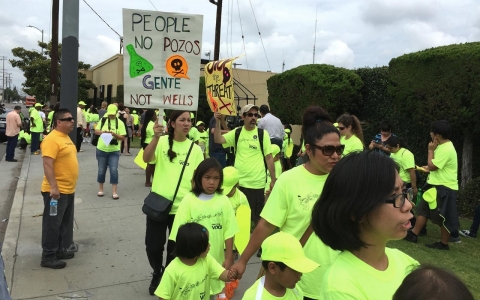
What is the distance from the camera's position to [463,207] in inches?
338

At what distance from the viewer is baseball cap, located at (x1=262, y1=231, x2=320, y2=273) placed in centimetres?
226

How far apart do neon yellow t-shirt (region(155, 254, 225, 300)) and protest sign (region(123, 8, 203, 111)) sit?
179 cm

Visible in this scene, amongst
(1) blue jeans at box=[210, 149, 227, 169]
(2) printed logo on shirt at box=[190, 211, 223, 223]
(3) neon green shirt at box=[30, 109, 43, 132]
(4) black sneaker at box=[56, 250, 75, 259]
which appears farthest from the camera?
(3) neon green shirt at box=[30, 109, 43, 132]

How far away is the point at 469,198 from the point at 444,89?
85.8 inches

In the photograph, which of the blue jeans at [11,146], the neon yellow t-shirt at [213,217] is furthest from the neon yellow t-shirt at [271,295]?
the blue jeans at [11,146]

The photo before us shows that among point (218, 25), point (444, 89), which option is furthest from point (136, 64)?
point (218, 25)

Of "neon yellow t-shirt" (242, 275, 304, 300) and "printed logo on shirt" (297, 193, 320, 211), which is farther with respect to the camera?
"printed logo on shirt" (297, 193, 320, 211)

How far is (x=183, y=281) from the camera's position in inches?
120

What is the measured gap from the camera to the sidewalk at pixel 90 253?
14.9 feet

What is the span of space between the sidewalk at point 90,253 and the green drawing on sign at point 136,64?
2246mm

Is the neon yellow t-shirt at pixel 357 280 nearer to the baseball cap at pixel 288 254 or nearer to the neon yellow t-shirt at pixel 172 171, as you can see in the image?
the baseball cap at pixel 288 254

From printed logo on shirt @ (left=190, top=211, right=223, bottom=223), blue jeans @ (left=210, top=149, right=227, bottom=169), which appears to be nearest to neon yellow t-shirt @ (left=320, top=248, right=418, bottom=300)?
printed logo on shirt @ (left=190, top=211, right=223, bottom=223)

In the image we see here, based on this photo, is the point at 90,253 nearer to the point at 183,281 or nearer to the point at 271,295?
the point at 183,281

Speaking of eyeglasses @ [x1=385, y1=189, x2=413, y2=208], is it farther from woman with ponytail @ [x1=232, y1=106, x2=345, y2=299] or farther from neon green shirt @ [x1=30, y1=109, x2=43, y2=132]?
neon green shirt @ [x1=30, y1=109, x2=43, y2=132]
